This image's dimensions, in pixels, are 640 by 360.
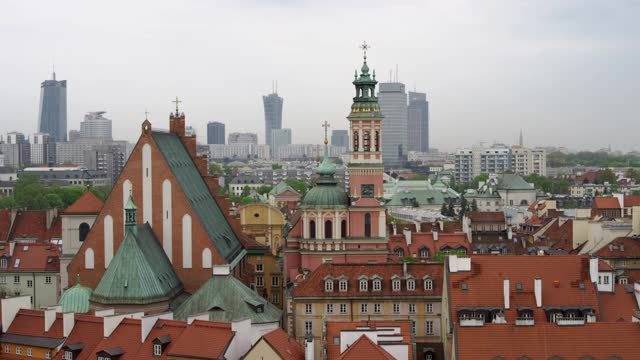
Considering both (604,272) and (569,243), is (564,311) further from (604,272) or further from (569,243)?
(569,243)

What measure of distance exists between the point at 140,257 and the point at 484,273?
24.1 m

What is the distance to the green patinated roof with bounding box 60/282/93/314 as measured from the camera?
66.2 metres

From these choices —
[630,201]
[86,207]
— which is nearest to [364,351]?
[86,207]

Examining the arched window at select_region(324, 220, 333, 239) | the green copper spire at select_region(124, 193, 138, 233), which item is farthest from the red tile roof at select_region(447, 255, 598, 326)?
the arched window at select_region(324, 220, 333, 239)

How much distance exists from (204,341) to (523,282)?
20.3 metres

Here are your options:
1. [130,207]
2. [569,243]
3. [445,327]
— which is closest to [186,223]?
[130,207]

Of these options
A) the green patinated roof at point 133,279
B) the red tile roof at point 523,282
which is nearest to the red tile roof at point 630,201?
the red tile roof at point 523,282

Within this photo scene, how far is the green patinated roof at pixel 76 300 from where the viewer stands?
66.2 m

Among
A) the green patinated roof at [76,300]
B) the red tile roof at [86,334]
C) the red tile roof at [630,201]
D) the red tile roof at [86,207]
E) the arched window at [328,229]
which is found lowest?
the red tile roof at [86,334]

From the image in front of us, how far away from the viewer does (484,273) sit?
5997cm

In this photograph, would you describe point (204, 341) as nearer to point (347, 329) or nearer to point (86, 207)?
point (347, 329)

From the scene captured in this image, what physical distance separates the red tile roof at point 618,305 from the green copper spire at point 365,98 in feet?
120

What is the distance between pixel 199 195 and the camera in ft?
265

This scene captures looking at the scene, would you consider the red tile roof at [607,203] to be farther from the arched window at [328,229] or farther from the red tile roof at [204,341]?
the red tile roof at [204,341]
